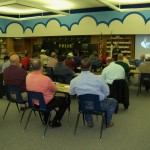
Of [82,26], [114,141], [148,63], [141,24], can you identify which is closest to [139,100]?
[148,63]

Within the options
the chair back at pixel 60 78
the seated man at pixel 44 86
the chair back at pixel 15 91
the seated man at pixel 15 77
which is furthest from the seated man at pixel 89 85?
the chair back at pixel 60 78

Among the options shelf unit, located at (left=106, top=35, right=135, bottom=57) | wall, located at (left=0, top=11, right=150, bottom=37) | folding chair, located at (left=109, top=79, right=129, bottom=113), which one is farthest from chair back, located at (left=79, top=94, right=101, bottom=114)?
shelf unit, located at (left=106, top=35, right=135, bottom=57)

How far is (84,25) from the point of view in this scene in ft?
45.1

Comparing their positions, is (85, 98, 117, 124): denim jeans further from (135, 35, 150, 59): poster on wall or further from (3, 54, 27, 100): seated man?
(135, 35, 150, 59): poster on wall

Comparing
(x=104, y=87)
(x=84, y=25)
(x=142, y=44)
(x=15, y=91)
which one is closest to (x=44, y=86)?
(x=15, y=91)

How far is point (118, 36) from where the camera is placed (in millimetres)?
13078

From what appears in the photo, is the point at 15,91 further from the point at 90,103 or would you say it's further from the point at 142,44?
the point at 142,44

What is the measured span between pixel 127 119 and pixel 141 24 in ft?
26.1

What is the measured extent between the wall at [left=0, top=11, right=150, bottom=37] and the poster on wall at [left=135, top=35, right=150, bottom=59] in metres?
0.49

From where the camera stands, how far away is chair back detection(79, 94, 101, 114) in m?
3.92

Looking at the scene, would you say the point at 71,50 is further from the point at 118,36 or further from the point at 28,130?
the point at 28,130

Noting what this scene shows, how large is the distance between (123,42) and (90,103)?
9566 mm

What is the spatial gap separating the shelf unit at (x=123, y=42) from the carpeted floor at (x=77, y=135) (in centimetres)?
768

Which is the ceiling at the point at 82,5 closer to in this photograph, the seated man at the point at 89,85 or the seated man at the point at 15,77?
the seated man at the point at 15,77
